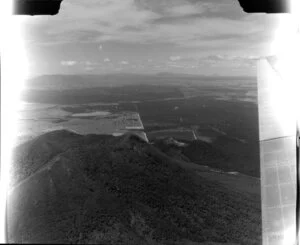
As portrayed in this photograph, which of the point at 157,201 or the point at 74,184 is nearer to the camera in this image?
the point at 74,184

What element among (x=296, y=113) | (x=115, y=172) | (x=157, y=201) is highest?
(x=296, y=113)

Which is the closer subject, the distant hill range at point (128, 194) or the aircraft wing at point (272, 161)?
the distant hill range at point (128, 194)

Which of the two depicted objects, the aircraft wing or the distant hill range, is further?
the aircraft wing

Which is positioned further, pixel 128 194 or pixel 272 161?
pixel 128 194

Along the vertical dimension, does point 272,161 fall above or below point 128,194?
above

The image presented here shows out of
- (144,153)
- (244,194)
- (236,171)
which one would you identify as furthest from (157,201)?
(236,171)

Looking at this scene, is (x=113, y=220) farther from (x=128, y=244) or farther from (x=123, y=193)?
(x=123, y=193)

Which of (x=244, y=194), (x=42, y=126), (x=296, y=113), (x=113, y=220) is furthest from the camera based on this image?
(x=244, y=194)

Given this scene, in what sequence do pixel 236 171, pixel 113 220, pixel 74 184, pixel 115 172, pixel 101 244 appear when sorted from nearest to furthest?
pixel 101 244, pixel 113 220, pixel 74 184, pixel 115 172, pixel 236 171
